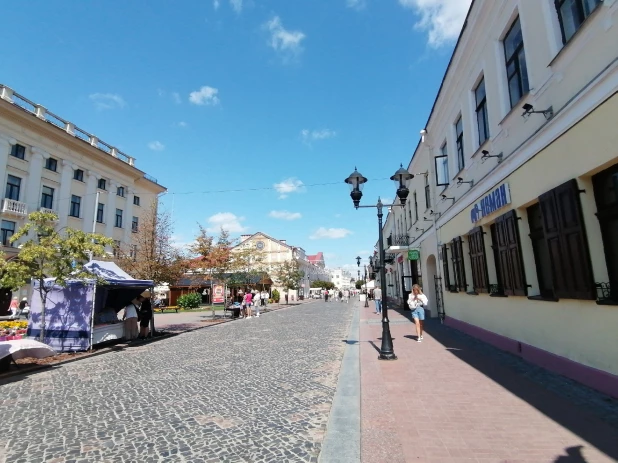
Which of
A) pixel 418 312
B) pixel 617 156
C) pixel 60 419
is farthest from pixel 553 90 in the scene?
pixel 60 419

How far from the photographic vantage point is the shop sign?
755 cm

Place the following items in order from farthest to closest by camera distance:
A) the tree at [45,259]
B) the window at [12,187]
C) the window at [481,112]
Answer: the window at [12,187], the window at [481,112], the tree at [45,259]

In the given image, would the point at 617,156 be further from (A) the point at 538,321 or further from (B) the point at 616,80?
(A) the point at 538,321

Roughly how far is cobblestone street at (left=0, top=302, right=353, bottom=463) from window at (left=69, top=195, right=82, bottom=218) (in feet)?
83.2

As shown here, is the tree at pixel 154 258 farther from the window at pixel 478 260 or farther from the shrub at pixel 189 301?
the shrub at pixel 189 301

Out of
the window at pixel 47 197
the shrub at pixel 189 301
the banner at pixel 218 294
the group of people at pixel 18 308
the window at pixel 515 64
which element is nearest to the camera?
the window at pixel 515 64

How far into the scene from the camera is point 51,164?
1087 inches

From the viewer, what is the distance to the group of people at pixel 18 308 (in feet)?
70.4

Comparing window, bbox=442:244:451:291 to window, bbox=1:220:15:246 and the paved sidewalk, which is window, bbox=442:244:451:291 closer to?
the paved sidewalk

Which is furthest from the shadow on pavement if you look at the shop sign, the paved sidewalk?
the shop sign

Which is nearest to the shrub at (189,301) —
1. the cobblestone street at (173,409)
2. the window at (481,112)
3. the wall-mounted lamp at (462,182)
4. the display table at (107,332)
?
the display table at (107,332)

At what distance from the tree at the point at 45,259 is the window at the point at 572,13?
11.8m

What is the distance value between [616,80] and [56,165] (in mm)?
33852

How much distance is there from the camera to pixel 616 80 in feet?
14.1
